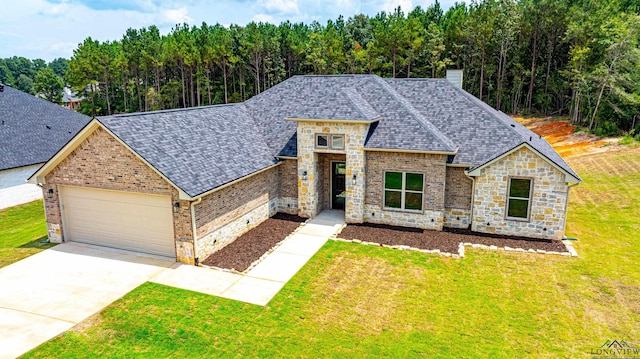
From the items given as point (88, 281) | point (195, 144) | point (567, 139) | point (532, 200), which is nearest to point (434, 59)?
point (567, 139)

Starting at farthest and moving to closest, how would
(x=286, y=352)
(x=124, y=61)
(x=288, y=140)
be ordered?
(x=124, y=61), (x=288, y=140), (x=286, y=352)

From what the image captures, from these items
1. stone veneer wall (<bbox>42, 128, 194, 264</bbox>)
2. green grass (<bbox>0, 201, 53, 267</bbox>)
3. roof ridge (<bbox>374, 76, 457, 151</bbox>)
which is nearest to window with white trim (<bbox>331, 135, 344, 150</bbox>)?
roof ridge (<bbox>374, 76, 457, 151</bbox>)

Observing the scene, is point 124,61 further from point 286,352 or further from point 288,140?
point 286,352

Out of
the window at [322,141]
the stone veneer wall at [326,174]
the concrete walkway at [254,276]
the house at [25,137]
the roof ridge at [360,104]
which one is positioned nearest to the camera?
the concrete walkway at [254,276]

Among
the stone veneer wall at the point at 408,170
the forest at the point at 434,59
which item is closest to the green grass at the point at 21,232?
the stone veneer wall at the point at 408,170

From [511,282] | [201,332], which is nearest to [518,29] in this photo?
[511,282]

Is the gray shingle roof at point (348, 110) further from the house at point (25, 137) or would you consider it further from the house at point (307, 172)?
the house at point (25, 137)

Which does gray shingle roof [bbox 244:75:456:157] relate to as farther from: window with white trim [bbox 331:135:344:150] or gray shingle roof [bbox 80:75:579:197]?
window with white trim [bbox 331:135:344:150]
